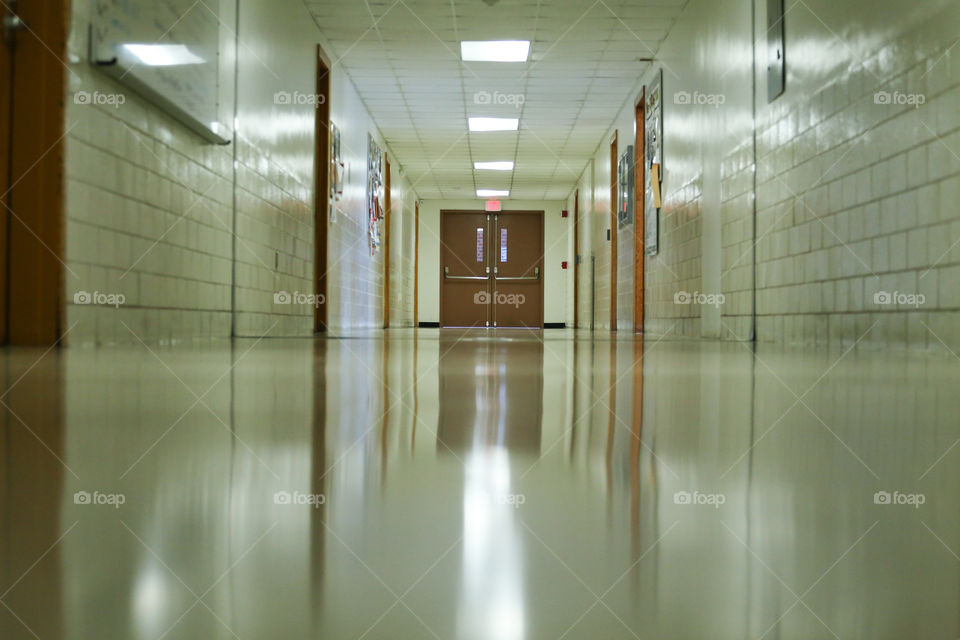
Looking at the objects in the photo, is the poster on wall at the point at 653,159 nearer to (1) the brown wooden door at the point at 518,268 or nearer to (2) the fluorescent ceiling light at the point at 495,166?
(2) the fluorescent ceiling light at the point at 495,166

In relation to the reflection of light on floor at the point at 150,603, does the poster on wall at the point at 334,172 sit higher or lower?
higher

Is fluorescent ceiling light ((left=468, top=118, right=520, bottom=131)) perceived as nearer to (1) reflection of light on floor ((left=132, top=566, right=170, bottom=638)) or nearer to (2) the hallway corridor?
(2) the hallway corridor

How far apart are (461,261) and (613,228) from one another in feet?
26.3

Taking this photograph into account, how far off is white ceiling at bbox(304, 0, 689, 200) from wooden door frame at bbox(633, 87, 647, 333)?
1.51 feet

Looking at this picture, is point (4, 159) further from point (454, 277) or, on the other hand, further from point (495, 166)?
point (454, 277)

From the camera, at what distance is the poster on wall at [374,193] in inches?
438

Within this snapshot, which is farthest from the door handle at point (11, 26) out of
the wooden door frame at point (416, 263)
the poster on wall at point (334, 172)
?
the wooden door frame at point (416, 263)

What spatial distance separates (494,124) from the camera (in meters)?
11.3

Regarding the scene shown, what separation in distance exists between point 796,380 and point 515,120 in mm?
9589

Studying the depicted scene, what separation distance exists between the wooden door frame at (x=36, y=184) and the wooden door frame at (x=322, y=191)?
4.48 metres

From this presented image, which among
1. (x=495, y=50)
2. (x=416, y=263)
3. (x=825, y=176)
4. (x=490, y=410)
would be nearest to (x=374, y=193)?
(x=495, y=50)

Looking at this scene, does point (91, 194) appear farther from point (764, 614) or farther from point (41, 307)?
point (764, 614)

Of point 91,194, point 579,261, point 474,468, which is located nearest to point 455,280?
point 579,261

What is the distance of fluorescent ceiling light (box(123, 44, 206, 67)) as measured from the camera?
4102mm
